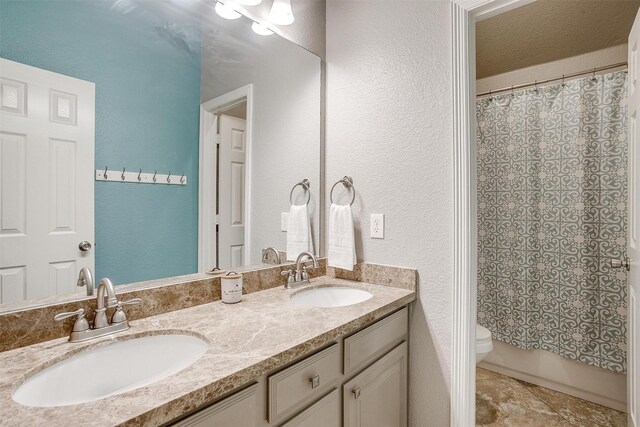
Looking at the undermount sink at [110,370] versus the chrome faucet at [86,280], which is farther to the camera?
the chrome faucet at [86,280]

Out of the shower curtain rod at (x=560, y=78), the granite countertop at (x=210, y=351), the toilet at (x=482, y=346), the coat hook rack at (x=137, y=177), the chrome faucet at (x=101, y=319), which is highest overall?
the shower curtain rod at (x=560, y=78)

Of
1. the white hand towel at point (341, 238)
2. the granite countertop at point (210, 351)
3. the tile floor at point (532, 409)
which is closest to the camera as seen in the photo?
the granite countertop at point (210, 351)

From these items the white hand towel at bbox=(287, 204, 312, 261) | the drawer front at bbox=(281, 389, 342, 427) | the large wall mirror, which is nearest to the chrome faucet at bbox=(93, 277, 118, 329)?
the large wall mirror

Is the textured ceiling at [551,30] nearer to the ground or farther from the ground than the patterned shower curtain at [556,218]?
farther from the ground

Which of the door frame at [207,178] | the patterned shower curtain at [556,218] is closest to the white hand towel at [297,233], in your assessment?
the door frame at [207,178]

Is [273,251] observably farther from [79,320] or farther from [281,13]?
[281,13]

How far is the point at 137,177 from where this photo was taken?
1173 millimetres

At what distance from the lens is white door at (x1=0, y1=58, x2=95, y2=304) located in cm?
91

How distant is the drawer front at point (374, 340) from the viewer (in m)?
1.17

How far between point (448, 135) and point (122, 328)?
138cm

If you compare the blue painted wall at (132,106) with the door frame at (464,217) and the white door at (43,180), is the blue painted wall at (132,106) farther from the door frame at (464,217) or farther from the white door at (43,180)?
the door frame at (464,217)

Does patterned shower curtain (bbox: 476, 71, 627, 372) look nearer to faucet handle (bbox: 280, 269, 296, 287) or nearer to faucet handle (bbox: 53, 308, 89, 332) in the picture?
faucet handle (bbox: 280, 269, 296, 287)

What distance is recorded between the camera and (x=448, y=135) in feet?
4.73

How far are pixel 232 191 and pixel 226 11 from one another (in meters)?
0.76
